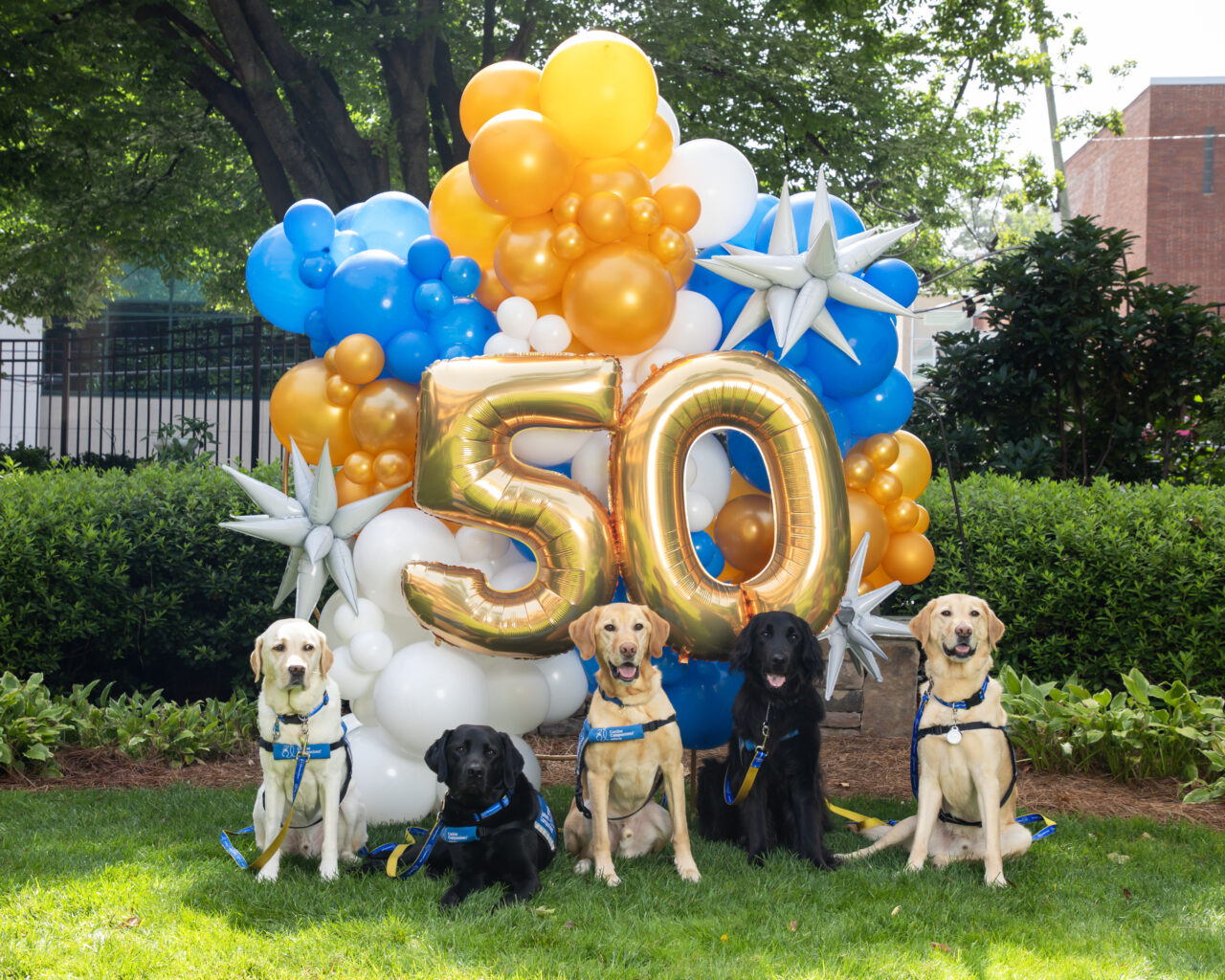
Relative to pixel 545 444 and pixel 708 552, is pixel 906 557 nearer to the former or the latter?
pixel 708 552

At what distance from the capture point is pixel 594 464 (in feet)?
16.2

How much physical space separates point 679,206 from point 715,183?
0.94ft

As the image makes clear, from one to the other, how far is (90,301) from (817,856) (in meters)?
18.4

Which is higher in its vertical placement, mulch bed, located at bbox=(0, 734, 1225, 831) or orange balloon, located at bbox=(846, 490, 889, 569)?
orange balloon, located at bbox=(846, 490, 889, 569)

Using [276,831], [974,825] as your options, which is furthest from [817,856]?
[276,831]

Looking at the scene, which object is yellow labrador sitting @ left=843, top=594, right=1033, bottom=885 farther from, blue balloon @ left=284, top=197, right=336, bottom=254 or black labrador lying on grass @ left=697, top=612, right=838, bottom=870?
blue balloon @ left=284, top=197, right=336, bottom=254

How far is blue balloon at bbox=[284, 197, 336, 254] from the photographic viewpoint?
516 centimetres

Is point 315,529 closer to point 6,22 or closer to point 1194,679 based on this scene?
point 1194,679

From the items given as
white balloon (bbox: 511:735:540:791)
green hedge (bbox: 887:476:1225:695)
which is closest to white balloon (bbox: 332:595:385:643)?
white balloon (bbox: 511:735:540:791)

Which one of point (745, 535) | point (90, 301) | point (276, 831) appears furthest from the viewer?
point (90, 301)

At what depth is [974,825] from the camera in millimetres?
4219

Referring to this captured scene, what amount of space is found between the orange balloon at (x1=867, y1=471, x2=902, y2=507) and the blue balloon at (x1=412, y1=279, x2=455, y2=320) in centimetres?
228

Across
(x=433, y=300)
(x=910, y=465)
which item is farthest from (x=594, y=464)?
(x=910, y=465)

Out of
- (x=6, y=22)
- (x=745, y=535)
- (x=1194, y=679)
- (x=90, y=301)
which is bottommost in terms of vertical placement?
(x=1194, y=679)
